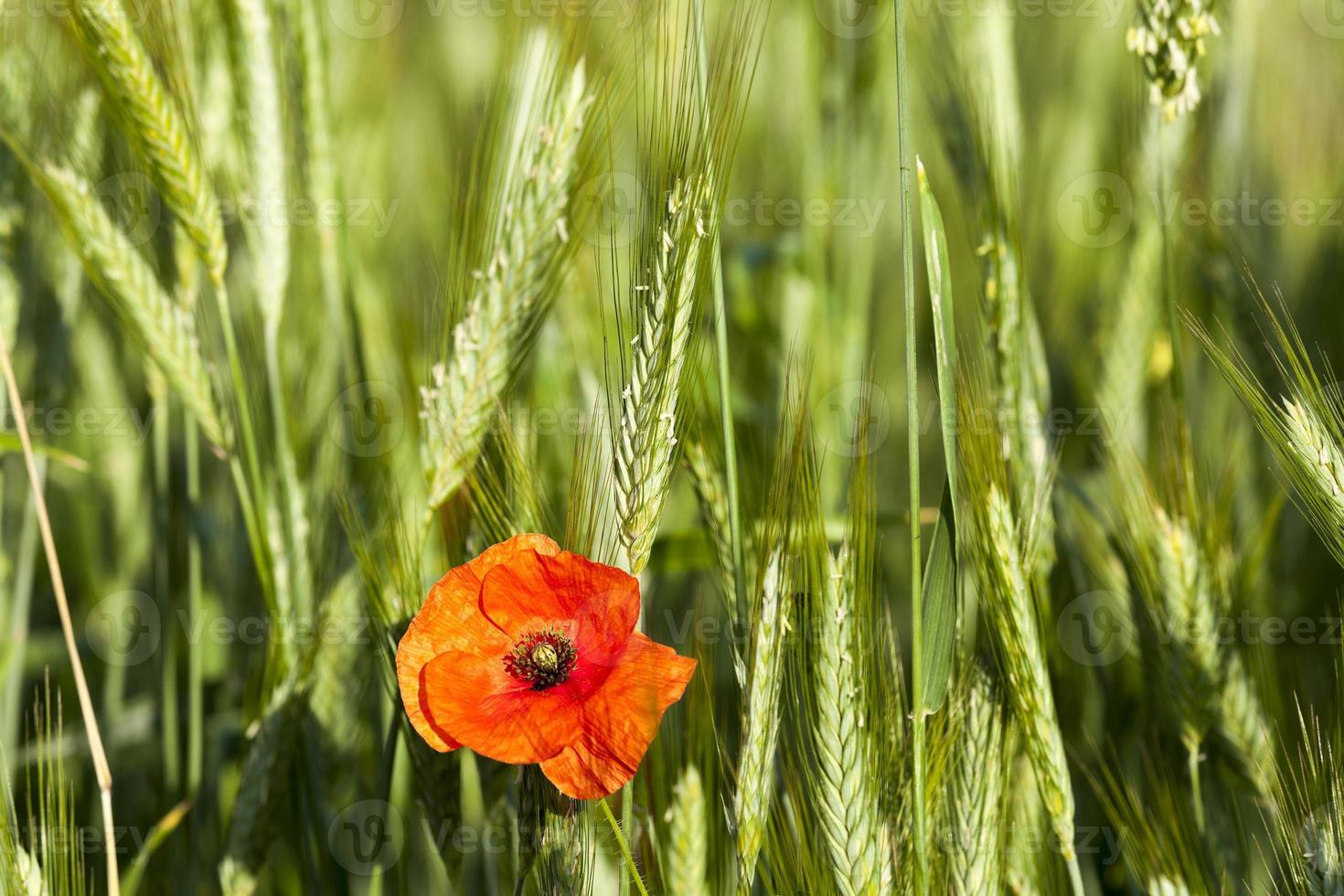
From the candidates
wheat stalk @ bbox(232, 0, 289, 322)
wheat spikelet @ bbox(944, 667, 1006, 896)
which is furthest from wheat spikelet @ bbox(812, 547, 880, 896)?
wheat stalk @ bbox(232, 0, 289, 322)

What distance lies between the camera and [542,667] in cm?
88

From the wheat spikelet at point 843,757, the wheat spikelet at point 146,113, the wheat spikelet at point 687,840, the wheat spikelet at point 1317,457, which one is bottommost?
the wheat spikelet at point 687,840

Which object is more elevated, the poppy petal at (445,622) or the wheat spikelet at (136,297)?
the wheat spikelet at (136,297)

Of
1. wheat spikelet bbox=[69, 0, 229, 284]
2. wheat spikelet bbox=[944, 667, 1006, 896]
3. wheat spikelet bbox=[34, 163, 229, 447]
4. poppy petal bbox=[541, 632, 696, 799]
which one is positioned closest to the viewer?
poppy petal bbox=[541, 632, 696, 799]

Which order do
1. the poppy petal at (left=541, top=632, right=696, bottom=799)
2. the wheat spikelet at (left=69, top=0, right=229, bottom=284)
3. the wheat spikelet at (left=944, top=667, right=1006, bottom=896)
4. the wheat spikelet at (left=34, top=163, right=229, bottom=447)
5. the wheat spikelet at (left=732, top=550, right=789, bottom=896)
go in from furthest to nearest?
the wheat spikelet at (left=34, top=163, right=229, bottom=447)
the wheat spikelet at (left=69, top=0, right=229, bottom=284)
the wheat spikelet at (left=944, top=667, right=1006, bottom=896)
the wheat spikelet at (left=732, top=550, right=789, bottom=896)
the poppy petal at (left=541, top=632, right=696, bottom=799)

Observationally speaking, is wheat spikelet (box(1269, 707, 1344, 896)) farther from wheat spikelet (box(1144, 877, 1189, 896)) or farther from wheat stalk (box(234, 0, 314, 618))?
wheat stalk (box(234, 0, 314, 618))

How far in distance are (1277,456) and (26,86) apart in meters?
1.63

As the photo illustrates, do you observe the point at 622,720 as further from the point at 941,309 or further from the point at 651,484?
the point at 941,309

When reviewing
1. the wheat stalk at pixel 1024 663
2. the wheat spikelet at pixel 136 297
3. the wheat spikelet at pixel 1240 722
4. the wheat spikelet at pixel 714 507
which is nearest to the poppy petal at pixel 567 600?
the wheat spikelet at pixel 714 507

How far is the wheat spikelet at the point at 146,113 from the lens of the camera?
106cm

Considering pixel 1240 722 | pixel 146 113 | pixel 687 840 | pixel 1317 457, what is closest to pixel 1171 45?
pixel 1317 457

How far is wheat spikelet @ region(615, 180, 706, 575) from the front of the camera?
32.4 inches

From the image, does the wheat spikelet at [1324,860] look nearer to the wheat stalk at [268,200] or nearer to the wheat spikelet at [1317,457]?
the wheat spikelet at [1317,457]

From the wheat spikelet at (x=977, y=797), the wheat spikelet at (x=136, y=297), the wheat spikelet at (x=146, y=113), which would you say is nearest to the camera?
the wheat spikelet at (x=977, y=797)
